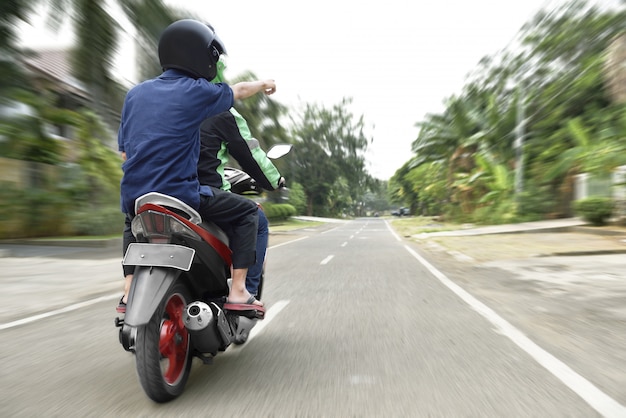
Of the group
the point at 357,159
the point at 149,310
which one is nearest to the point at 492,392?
the point at 149,310

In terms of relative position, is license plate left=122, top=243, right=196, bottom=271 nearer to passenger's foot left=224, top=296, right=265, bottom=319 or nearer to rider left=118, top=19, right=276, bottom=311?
rider left=118, top=19, right=276, bottom=311

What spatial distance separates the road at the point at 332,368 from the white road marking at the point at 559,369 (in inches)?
0.5

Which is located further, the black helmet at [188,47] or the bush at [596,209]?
the bush at [596,209]

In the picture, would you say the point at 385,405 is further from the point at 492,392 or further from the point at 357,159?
the point at 357,159

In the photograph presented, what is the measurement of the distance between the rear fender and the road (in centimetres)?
55

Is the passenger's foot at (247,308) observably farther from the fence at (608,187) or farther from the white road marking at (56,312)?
the fence at (608,187)

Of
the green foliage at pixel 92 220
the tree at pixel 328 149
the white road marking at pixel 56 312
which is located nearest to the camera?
the white road marking at pixel 56 312

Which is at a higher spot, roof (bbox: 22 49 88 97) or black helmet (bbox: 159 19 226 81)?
roof (bbox: 22 49 88 97)

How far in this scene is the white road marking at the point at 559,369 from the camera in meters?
2.68

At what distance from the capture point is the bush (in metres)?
15.0

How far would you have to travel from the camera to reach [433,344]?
4020 mm

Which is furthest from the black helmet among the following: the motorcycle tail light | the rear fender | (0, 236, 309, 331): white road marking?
(0, 236, 309, 331): white road marking

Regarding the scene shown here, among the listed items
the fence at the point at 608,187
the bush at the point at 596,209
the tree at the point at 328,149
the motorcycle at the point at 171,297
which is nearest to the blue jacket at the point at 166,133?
the motorcycle at the point at 171,297

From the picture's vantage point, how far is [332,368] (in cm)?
338
